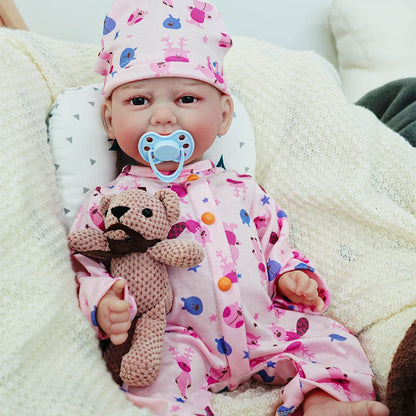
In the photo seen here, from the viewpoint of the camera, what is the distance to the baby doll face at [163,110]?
887mm

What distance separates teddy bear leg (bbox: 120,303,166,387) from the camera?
2.30ft

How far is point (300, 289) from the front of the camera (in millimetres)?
891

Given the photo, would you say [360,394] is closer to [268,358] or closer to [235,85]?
[268,358]

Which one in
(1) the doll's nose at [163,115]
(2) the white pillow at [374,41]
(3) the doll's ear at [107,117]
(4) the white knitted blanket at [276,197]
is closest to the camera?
(4) the white knitted blanket at [276,197]

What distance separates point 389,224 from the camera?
3.28 ft

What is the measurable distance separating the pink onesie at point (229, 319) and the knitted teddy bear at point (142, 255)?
1.4 inches

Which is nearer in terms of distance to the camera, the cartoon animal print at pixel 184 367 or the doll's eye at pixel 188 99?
the cartoon animal print at pixel 184 367

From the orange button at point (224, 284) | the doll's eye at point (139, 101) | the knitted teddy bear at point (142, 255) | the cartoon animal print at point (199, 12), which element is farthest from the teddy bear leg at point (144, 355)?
the cartoon animal print at point (199, 12)

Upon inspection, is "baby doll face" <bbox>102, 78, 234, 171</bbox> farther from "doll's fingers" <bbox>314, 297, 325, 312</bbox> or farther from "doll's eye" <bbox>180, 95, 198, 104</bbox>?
"doll's fingers" <bbox>314, 297, 325, 312</bbox>

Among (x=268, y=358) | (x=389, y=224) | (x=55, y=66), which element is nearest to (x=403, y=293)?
(x=389, y=224)

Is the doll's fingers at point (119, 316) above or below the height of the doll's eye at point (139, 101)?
below

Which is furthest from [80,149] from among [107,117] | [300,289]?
[300,289]

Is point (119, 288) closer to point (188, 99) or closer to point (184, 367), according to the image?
point (184, 367)

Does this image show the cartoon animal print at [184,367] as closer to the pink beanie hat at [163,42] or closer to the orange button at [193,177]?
the orange button at [193,177]
